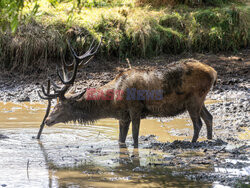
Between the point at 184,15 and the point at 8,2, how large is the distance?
31.2ft

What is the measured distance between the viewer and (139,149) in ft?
24.2

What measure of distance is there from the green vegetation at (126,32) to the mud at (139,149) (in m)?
1.65

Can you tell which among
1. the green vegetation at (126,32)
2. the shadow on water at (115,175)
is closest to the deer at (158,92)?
the shadow on water at (115,175)

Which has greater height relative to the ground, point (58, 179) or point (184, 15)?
point (184, 15)

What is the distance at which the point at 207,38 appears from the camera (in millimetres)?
13820

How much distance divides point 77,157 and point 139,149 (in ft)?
3.73

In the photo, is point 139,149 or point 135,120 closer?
point 139,149

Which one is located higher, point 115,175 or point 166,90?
point 166,90

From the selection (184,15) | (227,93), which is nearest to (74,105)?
(227,93)

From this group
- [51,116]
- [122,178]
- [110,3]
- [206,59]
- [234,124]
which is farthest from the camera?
[110,3]

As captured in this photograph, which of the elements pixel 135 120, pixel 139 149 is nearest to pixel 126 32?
pixel 135 120

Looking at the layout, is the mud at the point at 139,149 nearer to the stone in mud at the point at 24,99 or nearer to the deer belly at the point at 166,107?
the stone in mud at the point at 24,99

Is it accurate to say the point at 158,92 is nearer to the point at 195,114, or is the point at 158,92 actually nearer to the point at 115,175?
the point at 195,114

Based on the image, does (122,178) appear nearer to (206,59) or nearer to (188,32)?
(206,59)
